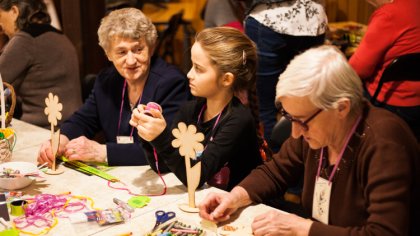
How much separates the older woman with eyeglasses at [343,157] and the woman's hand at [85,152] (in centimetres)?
67

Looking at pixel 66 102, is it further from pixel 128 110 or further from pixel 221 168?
pixel 221 168

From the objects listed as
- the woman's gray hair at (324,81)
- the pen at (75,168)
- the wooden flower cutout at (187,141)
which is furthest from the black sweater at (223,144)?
A: the woman's gray hair at (324,81)

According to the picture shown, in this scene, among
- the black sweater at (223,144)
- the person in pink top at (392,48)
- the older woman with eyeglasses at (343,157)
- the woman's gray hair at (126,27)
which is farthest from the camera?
the person in pink top at (392,48)

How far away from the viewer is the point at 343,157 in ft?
5.47

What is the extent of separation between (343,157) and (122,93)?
1332mm

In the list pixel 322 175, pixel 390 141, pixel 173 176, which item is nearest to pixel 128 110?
pixel 173 176

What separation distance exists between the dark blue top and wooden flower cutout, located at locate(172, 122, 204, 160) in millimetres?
483

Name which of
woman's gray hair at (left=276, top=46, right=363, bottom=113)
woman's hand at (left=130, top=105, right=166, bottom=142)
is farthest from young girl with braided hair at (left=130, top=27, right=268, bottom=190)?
woman's gray hair at (left=276, top=46, right=363, bottom=113)

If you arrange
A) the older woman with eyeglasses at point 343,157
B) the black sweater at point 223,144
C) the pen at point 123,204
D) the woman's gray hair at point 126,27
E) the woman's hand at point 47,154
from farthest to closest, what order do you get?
the woman's gray hair at point 126,27, the woman's hand at point 47,154, the black sweater at point 223,144, the pen at point 123,204, the older woman with eyeglasses at point 343,157

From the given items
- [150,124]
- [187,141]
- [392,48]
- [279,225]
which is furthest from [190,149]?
[392,48]

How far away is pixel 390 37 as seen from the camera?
3.11 m

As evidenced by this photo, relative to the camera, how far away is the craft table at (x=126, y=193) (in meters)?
1.76

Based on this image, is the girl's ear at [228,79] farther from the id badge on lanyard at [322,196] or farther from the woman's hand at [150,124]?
the id badge on lanyard at [322,196]

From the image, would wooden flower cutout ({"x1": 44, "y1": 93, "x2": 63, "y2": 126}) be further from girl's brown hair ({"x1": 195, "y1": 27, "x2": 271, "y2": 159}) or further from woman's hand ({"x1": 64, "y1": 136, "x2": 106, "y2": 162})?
girl's brown hair ({"x1": 195, "y1": 27, "x2": 271, "y2": 159})
